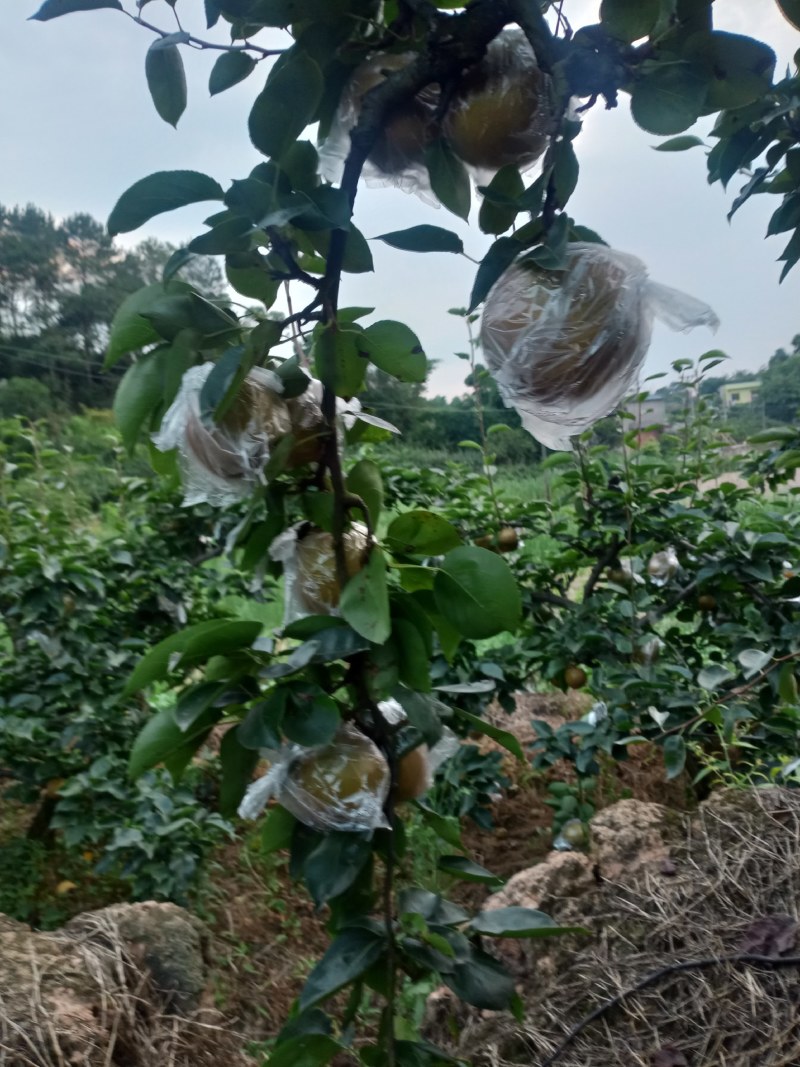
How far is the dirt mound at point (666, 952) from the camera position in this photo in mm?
743

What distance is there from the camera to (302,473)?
19.1 inches

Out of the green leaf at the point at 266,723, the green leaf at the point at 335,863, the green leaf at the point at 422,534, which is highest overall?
the green leaf at the point at 422,534

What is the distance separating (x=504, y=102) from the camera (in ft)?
1.34

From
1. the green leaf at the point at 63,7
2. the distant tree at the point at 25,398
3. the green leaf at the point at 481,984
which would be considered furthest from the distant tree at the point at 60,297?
Answer: the green leaf at the point at 481,984

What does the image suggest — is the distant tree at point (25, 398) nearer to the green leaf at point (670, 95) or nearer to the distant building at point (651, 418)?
the distant building at point (651, 418)

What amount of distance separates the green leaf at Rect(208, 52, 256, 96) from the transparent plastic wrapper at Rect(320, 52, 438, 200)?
7 centimetres

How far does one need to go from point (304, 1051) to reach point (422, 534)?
323 millimetres

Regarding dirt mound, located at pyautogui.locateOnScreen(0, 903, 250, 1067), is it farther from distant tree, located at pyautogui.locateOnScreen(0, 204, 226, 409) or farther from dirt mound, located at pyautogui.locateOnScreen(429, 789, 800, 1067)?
distant tree, located at pyautogui.locateOnScreen(0, 204, 226, 409)

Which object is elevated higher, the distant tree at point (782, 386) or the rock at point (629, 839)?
the distant tree at point (782, 386)

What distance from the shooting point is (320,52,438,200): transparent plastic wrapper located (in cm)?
43

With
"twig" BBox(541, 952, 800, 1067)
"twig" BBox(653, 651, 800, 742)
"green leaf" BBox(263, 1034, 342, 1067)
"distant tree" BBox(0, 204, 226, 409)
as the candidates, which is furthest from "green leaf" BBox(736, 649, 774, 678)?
"distant tree" BBox(0, 204, 226, 409)

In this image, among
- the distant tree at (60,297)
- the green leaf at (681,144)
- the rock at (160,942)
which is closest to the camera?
the green leaf at (681,144)

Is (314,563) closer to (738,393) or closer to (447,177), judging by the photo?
(447,177)

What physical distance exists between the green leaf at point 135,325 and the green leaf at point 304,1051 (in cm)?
42
